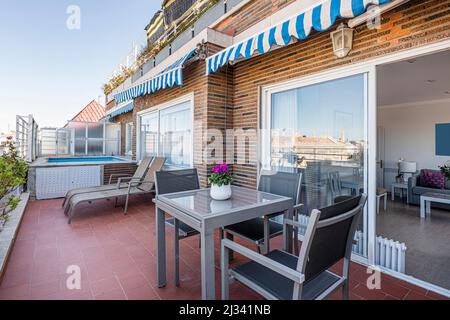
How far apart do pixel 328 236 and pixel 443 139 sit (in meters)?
11.8

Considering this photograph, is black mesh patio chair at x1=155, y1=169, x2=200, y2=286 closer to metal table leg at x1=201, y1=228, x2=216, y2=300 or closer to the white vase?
the white vase

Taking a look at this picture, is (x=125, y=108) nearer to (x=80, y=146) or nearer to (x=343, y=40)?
(x=80, y=146)

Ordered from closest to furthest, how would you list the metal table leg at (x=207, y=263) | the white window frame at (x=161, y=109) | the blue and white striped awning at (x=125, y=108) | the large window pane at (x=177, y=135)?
the metal table leg at (x=207, y=263) < the white window frame at (x=161, y=109) < the large window pane at (x=177, y=135) < the blue and white striped awning at (x=125, y=108)

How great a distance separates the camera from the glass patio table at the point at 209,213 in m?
2.51

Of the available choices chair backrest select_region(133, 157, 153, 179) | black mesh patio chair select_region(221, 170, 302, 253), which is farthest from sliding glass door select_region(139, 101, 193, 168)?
black mesh patio chair select_region(221, 170, 302, 253)

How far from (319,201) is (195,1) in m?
8.84

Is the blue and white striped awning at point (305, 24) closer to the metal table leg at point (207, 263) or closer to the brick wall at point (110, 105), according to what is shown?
the metal table leg at point (207, 263)

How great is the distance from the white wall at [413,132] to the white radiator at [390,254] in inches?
359

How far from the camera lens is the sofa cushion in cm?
855

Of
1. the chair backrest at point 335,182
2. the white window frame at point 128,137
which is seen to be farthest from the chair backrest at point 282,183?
the white window frame at point 128,137

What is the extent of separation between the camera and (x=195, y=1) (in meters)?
9.14

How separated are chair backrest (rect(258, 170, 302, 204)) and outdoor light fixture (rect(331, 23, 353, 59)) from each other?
93.7 inches

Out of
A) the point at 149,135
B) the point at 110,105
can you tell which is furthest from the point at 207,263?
the point at 110,105

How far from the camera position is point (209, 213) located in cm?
268
